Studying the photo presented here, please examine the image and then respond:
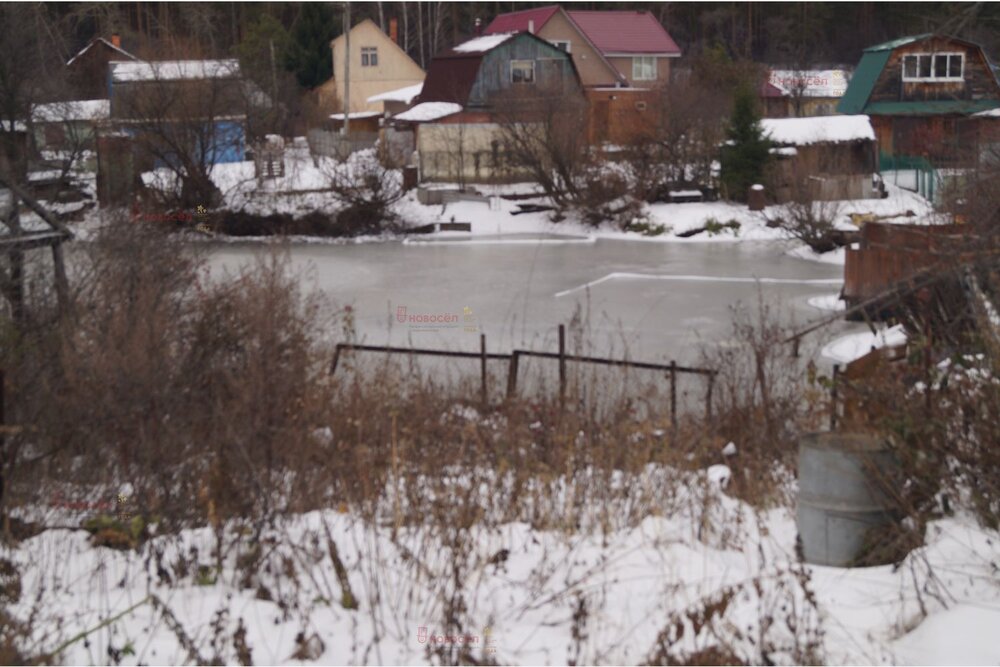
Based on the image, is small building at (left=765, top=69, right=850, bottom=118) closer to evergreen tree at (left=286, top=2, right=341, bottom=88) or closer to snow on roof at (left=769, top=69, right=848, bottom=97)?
snow on roof at (left=769, top=69, right=848, bottom=97)

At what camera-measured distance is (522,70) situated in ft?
135

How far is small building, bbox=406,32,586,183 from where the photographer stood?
37.3m

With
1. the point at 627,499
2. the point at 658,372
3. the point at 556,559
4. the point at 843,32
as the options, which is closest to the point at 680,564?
the point at 556,559

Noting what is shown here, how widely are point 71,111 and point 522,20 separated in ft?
72.0

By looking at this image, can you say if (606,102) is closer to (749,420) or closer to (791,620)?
(749,420)

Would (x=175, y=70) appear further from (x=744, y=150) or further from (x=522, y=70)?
(x=744, y=150)

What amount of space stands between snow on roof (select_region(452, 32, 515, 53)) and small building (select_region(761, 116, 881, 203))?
10358 millimetres

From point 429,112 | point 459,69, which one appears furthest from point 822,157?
point 459,69

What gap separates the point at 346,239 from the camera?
1256 inches

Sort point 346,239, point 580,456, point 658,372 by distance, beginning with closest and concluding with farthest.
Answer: point 580,456
point 658,372
point 346,239

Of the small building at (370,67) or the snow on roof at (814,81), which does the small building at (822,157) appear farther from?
the small building at (370,67)

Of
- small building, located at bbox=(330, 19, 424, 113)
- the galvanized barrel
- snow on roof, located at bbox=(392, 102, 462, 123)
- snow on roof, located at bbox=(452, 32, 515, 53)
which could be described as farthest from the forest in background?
snow on roof, located at bbox=(452, 32, 515, 53)

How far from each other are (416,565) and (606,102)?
35.8 metres

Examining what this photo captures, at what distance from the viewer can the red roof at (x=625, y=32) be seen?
48281 mm
